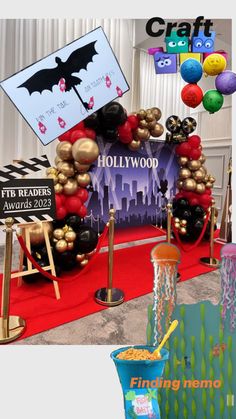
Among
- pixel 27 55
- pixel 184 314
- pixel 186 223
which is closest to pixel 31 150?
pixel 27 55

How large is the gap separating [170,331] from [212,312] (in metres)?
0.23

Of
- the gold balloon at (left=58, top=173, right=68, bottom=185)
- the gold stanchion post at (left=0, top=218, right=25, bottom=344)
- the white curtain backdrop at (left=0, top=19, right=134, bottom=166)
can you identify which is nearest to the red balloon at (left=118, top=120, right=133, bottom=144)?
the gold balloon at (left=58, top=173, right=68, bottom=185)

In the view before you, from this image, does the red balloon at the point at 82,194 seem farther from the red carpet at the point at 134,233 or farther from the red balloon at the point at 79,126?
the red carpet at the point at 134,233

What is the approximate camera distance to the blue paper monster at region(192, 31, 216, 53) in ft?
12.5

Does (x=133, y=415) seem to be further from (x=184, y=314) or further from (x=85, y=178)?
(x=85, y=178)

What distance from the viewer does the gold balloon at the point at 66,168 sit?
151 inches

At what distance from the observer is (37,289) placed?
3543 millimetres

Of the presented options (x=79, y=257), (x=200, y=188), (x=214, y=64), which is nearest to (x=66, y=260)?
(x=79, y=257)

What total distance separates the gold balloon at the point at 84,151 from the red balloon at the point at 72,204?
483 mm

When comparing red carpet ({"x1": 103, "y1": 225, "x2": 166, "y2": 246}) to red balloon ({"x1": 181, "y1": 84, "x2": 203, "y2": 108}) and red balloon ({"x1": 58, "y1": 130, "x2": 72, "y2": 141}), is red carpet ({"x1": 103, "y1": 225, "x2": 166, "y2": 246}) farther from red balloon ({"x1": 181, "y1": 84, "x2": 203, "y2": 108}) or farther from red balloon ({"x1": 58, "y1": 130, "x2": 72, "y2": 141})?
red balloon ({"x1": 181, "y1": 84, "x2": 203, "y2": 108})

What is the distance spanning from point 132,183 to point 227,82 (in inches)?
84.0

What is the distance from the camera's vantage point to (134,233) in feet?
18.2

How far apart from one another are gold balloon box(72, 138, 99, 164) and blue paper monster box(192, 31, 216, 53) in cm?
185

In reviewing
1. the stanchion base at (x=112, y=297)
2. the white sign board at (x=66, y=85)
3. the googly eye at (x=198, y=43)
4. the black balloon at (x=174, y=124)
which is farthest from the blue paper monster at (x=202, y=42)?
the stanchion base at (x=112, y=297)
